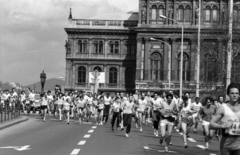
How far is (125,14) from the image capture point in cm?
8556

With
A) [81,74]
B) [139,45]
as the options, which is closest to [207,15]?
[139,45]

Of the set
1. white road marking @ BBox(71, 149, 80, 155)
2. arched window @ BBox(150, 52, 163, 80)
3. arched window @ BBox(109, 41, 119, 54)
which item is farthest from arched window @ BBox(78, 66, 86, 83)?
white road marking @ BBox(71, 149, 80, 155)

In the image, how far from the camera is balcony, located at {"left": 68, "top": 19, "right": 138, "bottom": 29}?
250 feet

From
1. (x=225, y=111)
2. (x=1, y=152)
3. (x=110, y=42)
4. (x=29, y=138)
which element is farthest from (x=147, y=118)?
(x=110, y=42)

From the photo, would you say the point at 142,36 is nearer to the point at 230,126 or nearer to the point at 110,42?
the point at 110,42

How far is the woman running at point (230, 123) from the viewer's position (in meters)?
7.88

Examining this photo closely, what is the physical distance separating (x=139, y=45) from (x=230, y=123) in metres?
61.6

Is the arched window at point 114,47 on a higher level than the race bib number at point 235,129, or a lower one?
higher

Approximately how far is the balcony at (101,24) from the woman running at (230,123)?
68.5 metres

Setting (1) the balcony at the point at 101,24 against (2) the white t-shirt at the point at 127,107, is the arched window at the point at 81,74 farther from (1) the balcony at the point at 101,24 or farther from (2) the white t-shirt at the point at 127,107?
(2) the white t-shirt at the point at 127,107

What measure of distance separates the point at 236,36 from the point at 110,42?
45.0m

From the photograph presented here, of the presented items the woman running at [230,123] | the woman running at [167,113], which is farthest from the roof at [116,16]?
the woman running at [230,123]

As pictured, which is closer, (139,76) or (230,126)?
(230,126)

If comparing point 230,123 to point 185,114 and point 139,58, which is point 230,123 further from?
point 139,58
